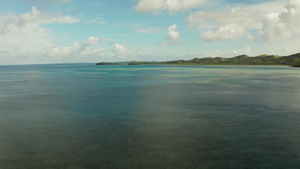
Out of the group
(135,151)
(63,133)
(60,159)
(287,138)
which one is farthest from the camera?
(63,133)

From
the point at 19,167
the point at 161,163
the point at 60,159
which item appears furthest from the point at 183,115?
the point at 19,167

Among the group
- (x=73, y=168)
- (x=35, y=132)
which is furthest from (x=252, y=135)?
(x=35, y=132)

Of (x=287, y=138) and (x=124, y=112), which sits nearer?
(x=287, y=138)

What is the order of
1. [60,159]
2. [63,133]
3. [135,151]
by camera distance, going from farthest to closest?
1. [63,133]
2. [135,151]
3. [60,159]

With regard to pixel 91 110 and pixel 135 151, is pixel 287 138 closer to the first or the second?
pixel 135 151

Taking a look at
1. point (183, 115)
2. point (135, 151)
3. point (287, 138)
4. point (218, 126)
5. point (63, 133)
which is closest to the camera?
point (135, 151)

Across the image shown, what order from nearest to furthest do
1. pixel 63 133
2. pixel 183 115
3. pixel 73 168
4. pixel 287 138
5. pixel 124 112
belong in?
pixel 73 168, pixel 287 138, pixel 63 133, pixel 183 115, pixel 124 112

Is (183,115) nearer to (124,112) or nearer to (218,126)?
(218,126)

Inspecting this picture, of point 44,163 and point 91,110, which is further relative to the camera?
point 91,110

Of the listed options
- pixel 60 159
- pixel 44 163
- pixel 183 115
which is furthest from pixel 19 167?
pixel 183 115
